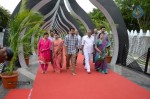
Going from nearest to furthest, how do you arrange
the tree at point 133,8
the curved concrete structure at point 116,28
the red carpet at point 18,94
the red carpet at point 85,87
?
1. the red carpet at point 18,94
2. the red carpet at point 85,87
3. the curved concrete structure at point 116,28
4. the tree at point 133,8

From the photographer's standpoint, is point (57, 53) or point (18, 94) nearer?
point (18, 94)

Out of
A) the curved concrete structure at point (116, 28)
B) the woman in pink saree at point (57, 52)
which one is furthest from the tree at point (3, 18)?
the curved concrete structure at point (116, 28)

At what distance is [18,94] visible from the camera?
6.59 meters

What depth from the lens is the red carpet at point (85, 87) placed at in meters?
6.58

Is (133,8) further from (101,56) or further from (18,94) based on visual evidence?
(18,94)

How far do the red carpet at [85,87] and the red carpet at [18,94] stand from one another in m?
0.18

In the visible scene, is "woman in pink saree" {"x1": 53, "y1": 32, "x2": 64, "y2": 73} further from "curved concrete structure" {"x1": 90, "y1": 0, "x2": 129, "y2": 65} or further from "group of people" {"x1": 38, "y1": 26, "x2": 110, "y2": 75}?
"curved concrete structure" {"x1": 90, "y1": 0, "x2": 129, "y2": 65}

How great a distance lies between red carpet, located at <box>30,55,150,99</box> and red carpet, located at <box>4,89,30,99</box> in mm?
177

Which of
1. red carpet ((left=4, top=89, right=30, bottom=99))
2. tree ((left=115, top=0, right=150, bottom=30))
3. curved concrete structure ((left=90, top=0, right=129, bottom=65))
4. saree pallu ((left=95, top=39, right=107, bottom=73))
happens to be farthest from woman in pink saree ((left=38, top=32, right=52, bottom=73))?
tree ((left=115, top=0, right=150, bottom=30))

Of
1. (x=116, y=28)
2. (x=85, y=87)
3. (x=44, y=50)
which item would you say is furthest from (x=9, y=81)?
(x=116, y=28)

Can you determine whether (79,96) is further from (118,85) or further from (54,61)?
(54,61)

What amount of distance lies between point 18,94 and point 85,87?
6.34 feet

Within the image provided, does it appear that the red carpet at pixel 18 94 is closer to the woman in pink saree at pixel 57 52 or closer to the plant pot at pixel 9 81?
the plant pot at pixel 9 81

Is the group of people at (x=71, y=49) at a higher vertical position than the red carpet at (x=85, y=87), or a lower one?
higher
